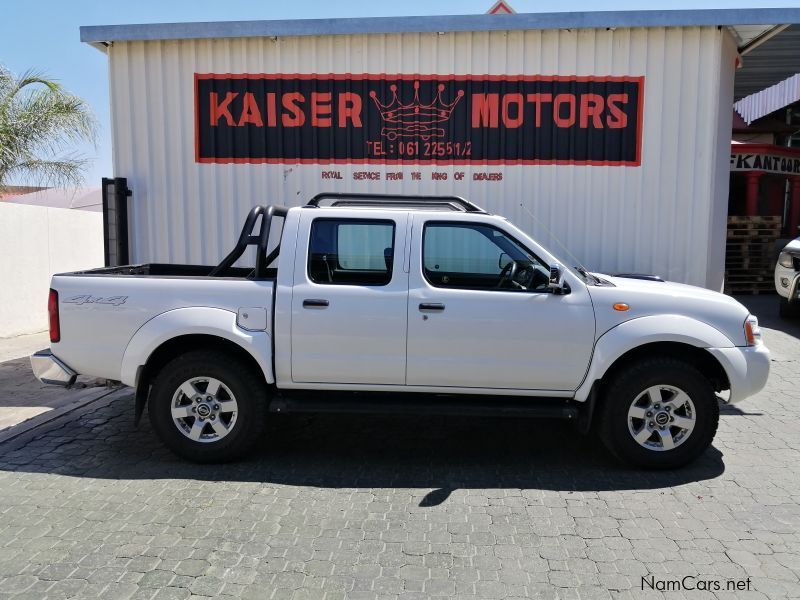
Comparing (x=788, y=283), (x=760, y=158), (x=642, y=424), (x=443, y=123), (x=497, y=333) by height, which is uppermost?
(x=760, y=158)

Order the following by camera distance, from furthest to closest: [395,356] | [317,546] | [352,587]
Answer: [395,356], [317,546], [352,587]

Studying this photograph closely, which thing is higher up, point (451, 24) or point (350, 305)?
point (451, 24)

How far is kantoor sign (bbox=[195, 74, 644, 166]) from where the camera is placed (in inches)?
307

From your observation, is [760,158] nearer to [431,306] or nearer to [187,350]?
[431,306]

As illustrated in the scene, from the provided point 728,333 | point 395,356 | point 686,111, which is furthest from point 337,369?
point 686,111

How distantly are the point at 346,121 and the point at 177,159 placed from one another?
80.5 inches

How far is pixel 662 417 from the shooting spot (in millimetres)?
4820

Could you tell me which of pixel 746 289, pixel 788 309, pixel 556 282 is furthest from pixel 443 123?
pixel 746 289

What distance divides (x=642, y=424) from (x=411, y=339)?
1746mm

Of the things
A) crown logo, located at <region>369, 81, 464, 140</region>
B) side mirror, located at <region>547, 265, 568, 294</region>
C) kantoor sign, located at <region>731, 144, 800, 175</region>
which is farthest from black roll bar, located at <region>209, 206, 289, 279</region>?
kantoor sign, located at <region>731, 144, 800, 175</region>

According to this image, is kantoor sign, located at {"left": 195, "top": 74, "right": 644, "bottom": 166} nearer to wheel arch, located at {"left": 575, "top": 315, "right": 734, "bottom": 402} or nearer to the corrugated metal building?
the corrugated metal building

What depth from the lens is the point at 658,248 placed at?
25.6 ft

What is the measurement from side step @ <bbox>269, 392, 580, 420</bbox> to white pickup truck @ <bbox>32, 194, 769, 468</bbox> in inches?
0.6

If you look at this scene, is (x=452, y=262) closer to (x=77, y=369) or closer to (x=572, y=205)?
(x=77, y=369)
